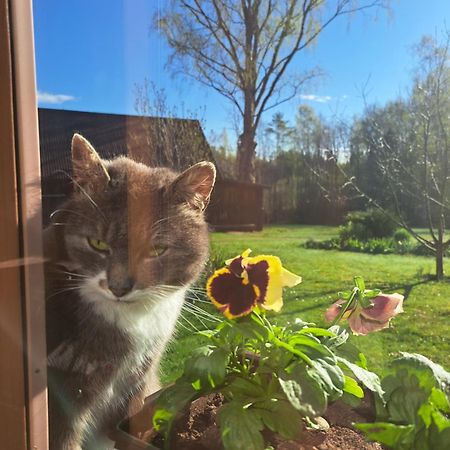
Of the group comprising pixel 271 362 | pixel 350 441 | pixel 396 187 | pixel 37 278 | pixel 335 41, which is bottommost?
pixel 350 441

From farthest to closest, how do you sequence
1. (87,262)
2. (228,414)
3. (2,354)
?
(87,262), (2,354), (228,414)

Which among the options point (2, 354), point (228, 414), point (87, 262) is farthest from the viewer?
point (87, 262)

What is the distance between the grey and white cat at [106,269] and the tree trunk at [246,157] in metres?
0.06

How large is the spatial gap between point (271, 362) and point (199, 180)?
35 cm

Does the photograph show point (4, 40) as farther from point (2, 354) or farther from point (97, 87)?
point (2, 354)

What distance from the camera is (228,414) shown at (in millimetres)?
673

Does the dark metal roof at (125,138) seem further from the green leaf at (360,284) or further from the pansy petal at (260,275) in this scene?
the green leaf at (360,284)

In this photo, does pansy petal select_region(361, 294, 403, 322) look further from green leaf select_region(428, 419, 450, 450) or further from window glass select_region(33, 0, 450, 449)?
green leaf select_region(428, 419, 450, 450)

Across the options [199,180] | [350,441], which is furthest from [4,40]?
[350,441]

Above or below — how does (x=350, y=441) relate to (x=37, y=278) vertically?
below

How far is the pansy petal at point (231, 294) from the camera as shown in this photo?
75cm

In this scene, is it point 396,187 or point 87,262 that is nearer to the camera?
point 396,187

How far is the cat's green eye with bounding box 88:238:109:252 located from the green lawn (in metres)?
0.22

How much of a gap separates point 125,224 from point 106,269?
3.7 inches
